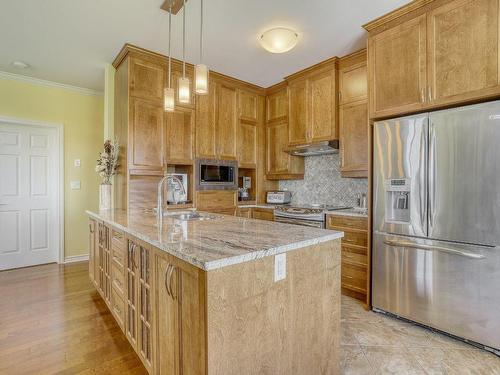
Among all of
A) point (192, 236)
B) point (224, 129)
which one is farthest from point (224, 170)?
point (192, 236)

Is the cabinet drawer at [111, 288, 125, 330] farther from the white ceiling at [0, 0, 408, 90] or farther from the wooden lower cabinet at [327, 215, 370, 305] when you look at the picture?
the white ceiling at [0, 0, 408, 90]

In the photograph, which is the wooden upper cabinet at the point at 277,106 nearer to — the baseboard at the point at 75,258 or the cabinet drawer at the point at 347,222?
the cabinet drawer at the point at 347,222

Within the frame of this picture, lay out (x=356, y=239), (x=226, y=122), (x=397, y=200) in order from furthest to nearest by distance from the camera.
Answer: (x=226, y=122) < (x=356, y=239) < (x=397, y=200)

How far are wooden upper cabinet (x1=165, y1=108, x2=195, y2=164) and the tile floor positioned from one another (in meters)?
2.48

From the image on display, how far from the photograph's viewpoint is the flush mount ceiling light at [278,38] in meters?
2.47

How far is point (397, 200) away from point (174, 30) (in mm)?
2538

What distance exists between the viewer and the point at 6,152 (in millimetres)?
3594

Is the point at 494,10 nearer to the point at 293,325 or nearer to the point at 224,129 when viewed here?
the point at 293,325

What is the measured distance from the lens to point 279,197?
160 inches

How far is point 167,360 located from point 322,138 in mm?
2855

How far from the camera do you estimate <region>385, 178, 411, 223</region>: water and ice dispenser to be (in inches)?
87.4

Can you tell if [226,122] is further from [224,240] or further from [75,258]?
[75,258]

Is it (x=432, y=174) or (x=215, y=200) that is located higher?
(x=432, y=174)

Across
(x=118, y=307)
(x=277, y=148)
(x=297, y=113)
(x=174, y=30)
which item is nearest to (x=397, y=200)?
(x=297, y=113)
